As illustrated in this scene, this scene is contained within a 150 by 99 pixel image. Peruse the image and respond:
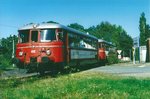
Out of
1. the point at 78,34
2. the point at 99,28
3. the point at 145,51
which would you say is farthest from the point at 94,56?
the point at 99,28

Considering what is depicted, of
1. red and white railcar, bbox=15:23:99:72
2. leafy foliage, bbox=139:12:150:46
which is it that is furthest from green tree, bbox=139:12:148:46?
red and white railcar, bbox=15:23:99:72

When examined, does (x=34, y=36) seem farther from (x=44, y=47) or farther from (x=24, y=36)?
(x=44, y=47)

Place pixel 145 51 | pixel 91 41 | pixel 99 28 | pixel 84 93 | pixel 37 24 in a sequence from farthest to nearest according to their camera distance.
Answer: pixel 99 28, pixel 145 51, pixel 91 41, pixel 37 24, pixel 84 93

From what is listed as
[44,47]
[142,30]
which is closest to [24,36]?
[44,47]

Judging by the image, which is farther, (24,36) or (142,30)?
(142,30)

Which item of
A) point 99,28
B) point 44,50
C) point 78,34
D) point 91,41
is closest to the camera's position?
point 44,50

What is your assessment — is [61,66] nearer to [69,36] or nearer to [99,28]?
[69,36]

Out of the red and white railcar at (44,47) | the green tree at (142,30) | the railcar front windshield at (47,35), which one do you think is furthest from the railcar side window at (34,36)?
the green tree at (142,30)

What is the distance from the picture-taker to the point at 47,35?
23.2 m

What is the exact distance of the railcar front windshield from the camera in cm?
2286

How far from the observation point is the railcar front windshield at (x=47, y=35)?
22.9m

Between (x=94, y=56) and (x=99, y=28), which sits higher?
(x=99, y=28)

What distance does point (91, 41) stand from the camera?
36188mm

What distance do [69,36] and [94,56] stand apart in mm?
12421
